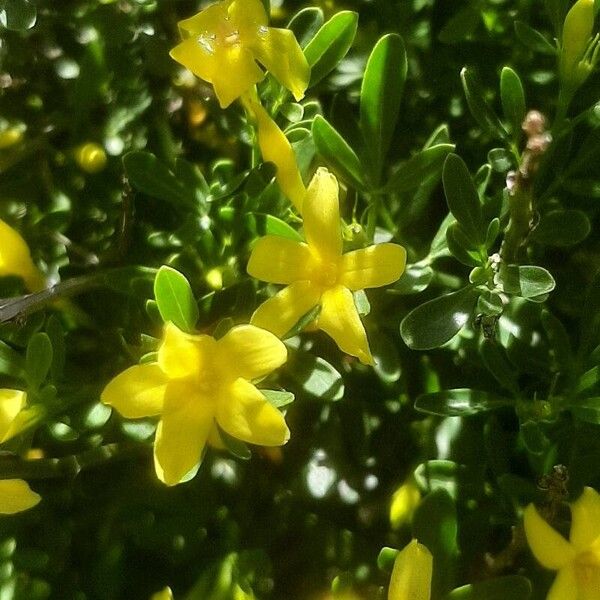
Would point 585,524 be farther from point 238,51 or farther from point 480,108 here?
point 238,51

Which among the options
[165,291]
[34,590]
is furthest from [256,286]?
[34,590]

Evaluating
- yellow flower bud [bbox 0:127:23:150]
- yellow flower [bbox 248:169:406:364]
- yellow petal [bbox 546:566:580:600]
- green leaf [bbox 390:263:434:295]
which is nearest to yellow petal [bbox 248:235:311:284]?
yellow flower [bbox 248:169:406:364]

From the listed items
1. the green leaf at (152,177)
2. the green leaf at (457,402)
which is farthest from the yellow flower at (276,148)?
the green leaf at (457,402)

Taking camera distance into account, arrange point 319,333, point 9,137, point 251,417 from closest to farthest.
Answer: point 251,417, point 319,333, point 9,137

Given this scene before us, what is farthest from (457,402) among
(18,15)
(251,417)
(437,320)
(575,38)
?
(18,15)

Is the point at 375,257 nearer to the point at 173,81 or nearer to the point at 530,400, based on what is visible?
the point at 530,400

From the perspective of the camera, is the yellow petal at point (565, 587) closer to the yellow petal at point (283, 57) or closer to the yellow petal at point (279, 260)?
the yellow petal at point (279, 260)
